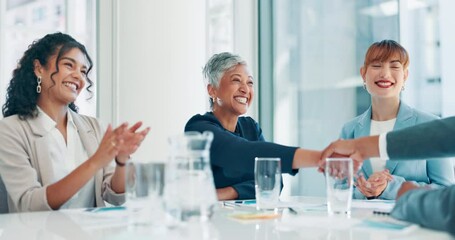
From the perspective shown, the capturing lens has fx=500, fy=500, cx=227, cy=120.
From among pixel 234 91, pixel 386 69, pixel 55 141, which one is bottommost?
pixel 55 141

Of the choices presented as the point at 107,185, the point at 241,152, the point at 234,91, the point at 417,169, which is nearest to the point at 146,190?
the point at 241,152

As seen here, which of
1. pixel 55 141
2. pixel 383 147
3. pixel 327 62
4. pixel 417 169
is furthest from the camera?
pixel 327 62

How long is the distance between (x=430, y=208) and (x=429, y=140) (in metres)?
0.35

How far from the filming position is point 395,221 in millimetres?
1217

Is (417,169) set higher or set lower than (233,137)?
lower

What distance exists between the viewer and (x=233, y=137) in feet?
6.26

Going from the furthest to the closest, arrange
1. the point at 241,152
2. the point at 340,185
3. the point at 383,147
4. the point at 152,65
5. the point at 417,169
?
the point at 152,65, the point at 417,169, the point at 241,152, the point at 383,147, the point at 340,185

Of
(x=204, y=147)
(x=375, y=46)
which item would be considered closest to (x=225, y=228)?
(x=204, y=147)

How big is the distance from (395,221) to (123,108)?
2574 mm

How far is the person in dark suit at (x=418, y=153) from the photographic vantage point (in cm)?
107

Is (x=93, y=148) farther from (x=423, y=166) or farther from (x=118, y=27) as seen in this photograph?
(x=118, y=27)

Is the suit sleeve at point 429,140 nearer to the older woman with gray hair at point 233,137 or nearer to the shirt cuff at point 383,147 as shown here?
the shirt cuff at point 383,147

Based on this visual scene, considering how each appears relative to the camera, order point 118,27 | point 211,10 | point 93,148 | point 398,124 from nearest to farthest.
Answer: point 93,148, point 398,124, point 118,27, point 211,10

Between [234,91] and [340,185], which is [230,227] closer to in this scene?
[340,185]
